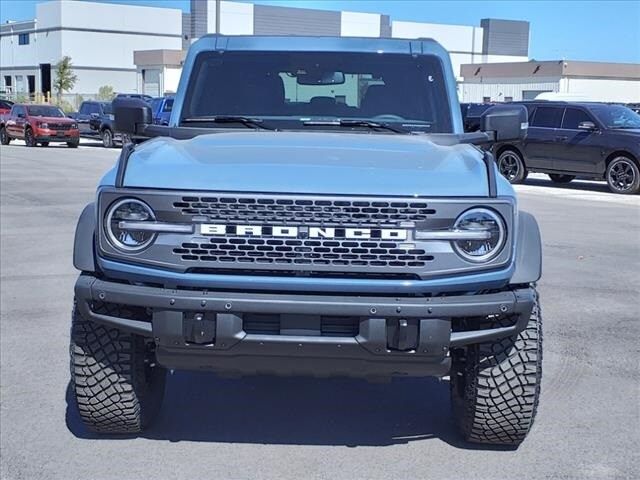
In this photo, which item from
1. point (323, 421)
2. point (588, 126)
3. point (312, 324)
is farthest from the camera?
point (588, 126)

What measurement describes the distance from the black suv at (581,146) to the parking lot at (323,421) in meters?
10.2

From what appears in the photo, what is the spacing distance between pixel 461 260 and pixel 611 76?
49.6m

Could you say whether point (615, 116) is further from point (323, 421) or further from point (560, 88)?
point (560, 88)

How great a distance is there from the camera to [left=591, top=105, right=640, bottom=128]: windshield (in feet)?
57.7

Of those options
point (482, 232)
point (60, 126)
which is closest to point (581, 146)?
point (482, 232)

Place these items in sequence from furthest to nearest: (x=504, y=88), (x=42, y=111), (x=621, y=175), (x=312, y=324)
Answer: (x=504, y=88), (x=42, y=111), (x=621, y=175), (x=312, y=324)

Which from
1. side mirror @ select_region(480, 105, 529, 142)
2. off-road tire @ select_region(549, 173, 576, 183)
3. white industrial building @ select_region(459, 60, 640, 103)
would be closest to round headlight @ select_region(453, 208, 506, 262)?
side mirror @ select_region(480, 105, 529, 142)

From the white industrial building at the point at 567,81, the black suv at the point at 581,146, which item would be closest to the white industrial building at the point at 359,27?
the white industrial building at the point at 567,81

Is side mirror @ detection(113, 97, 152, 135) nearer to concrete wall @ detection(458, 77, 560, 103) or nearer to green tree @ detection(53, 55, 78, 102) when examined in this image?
concrete wall @ detection(458, 77, 560, 103)

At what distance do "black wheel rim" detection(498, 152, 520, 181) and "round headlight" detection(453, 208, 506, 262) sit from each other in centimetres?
1608

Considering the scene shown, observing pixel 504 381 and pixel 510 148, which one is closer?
pixel 504 381

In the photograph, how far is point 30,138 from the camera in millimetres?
32562

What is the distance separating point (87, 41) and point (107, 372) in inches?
3362

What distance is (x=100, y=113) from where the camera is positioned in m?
33.1
